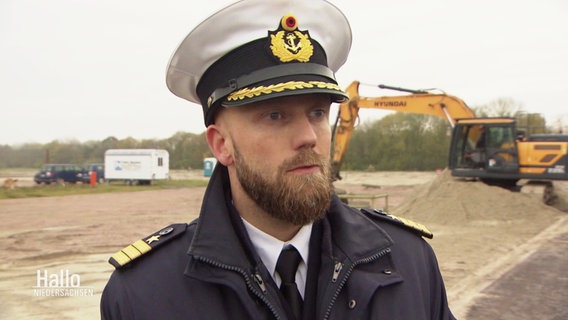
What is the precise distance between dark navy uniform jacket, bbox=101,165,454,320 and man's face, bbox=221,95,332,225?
0.52 feet

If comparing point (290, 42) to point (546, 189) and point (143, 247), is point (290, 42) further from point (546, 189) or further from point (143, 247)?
point (546, 189)

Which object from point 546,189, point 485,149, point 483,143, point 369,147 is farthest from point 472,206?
point 369,147

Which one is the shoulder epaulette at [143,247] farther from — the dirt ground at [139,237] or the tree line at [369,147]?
the tree line at [369,147]

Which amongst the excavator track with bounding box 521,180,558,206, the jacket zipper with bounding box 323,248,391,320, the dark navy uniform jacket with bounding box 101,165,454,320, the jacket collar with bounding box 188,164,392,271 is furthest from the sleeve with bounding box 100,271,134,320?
the excavator track with bounding box 521,180,558,206

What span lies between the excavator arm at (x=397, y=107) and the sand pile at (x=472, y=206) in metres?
2.59

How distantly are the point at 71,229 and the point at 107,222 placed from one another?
1442 mm

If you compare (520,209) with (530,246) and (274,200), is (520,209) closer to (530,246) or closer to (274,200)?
(530,246)

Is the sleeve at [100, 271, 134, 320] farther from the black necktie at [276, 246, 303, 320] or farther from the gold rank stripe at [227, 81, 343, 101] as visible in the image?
the gold rank stripe at [227, 81, 343, 101]

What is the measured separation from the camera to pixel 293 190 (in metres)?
1.52

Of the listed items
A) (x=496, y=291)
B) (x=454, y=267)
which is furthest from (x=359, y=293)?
(x=454, y=267)

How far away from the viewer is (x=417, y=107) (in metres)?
16.2

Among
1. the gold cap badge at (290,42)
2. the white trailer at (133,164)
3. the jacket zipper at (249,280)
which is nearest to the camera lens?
the jacket zipper at (249,280)

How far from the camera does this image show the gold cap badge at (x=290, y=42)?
165 cm

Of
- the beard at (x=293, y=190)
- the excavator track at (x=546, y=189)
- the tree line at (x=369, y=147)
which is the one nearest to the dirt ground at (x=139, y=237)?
the excavator track at (x=546, y=189)
